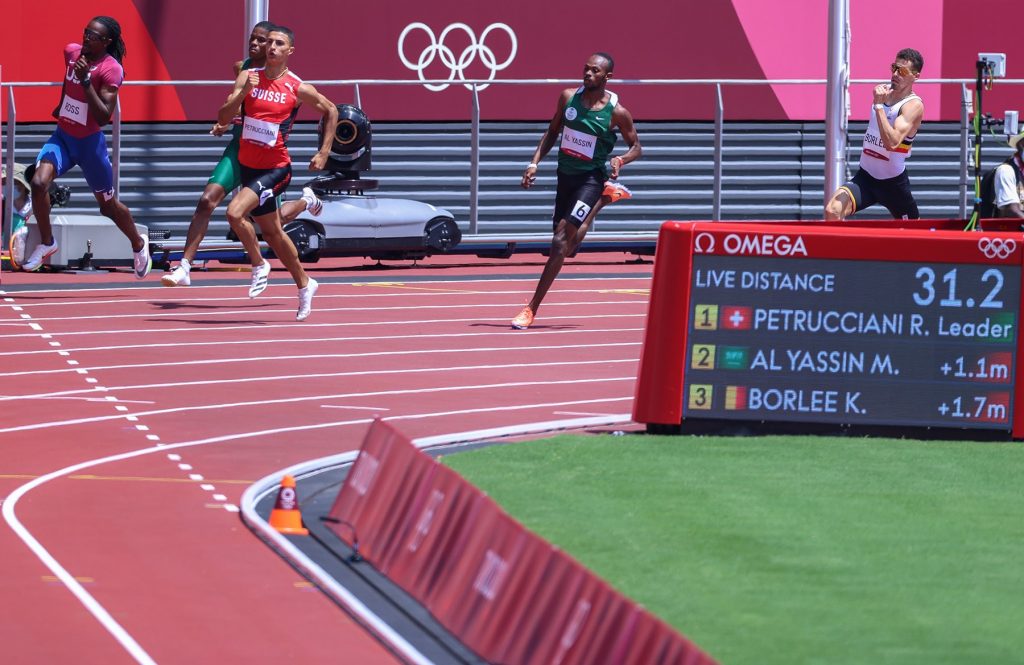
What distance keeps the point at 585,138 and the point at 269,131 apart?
2477 millimetres

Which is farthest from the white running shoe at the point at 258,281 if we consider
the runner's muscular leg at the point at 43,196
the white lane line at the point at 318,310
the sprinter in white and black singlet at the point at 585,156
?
the sprinter in white and black singlet at the point at 585,156

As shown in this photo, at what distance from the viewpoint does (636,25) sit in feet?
80.0

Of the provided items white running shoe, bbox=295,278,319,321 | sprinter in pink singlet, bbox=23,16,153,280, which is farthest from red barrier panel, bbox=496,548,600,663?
sprinter in pink singlet, bbox=23,16,153,280

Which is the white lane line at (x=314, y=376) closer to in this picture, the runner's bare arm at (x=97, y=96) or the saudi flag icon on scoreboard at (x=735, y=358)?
the saudi flag icon on scoreboard at (x=735, y=358)

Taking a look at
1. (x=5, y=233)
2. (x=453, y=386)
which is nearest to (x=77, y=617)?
(x=453, y=386)

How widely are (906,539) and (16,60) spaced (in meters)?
15.3

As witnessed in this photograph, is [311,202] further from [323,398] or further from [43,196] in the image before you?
[323,398]

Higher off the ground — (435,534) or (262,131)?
(262,131)

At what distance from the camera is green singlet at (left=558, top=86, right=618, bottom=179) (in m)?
15.9

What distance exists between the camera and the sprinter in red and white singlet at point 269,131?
52.7 feet

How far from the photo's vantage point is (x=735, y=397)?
1139cm

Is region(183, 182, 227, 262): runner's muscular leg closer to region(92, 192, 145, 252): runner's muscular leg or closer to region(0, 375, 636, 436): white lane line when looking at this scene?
region(92, 192, 145, 252): runner's muscular leg

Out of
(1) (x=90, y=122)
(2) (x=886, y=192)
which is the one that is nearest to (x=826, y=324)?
(2) (x=886, y=192)

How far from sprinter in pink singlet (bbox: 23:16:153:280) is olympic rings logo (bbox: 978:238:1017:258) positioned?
8335mm
